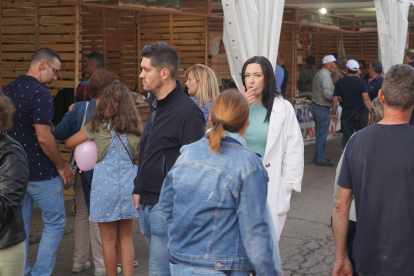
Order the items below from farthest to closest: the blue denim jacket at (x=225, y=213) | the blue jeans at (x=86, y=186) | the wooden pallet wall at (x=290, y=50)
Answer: the wooden pallet wall at (x=290, y=50) → the blue jeans at (x=86, y=186) → the blue denim jacket at (x=225, y=213)

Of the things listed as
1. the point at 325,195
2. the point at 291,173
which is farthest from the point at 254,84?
the point at 325,195

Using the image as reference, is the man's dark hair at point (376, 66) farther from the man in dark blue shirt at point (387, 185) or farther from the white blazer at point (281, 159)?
the man in dark blue shirt at point (387, 185)

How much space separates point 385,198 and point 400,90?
533 mm

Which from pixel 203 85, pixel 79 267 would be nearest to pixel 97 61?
pixel 203 85

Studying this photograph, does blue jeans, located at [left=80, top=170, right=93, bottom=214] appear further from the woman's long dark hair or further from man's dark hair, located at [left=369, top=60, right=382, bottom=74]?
man's dark hair, located at [left=369, top=60, right=382, bottom=74]

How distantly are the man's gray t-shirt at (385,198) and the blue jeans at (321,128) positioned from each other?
7462mm

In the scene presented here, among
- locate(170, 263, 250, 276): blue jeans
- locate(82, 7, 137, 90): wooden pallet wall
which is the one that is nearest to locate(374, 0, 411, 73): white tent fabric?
locate(82, 7, 137, 90): wooden pallet wall

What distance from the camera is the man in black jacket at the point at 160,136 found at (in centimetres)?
302

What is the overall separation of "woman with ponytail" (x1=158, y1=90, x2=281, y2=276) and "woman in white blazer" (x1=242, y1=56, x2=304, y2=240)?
→ 1.38m

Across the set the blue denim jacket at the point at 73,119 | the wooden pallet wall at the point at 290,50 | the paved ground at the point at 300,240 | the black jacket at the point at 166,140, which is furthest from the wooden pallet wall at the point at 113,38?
the black jacket at the point at 166,140

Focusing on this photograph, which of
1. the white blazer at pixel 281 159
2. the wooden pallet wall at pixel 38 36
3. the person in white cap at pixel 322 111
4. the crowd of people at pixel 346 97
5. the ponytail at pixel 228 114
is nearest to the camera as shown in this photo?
the ponytail at pixel 228 114

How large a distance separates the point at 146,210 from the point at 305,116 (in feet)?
31.6

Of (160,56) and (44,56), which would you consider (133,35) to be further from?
(160,56)

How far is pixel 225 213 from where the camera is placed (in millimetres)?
2258
